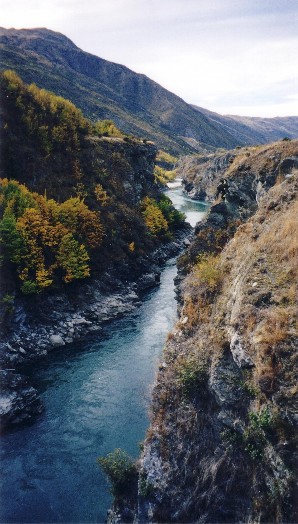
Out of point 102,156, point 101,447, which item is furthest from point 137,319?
point 102,156

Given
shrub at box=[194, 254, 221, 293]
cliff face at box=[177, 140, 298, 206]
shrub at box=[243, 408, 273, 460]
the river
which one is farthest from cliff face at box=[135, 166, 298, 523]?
cliff face at box=[177, 140, 298, 206]

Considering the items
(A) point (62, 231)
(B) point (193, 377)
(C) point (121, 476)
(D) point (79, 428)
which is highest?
(A) point (62, 231)

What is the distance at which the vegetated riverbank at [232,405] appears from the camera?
13772 mm

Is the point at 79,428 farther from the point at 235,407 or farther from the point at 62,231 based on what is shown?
the point at 62,231

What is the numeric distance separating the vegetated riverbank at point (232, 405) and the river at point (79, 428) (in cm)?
434

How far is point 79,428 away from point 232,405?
47.9 ft

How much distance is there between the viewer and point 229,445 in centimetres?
1594

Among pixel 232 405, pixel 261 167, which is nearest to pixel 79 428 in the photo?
pixel 232 405

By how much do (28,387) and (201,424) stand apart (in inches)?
678

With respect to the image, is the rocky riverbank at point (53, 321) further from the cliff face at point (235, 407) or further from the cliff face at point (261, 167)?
the cliff face at point (261, 167)

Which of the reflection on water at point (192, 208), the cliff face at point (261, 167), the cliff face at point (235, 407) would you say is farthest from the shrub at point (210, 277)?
the reflection on water at point (192, 208)

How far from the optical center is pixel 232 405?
53.2ft

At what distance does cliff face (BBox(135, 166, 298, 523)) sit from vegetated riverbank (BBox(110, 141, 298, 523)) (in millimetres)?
42

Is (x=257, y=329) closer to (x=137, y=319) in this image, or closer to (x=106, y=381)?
(x=106, y=381)
